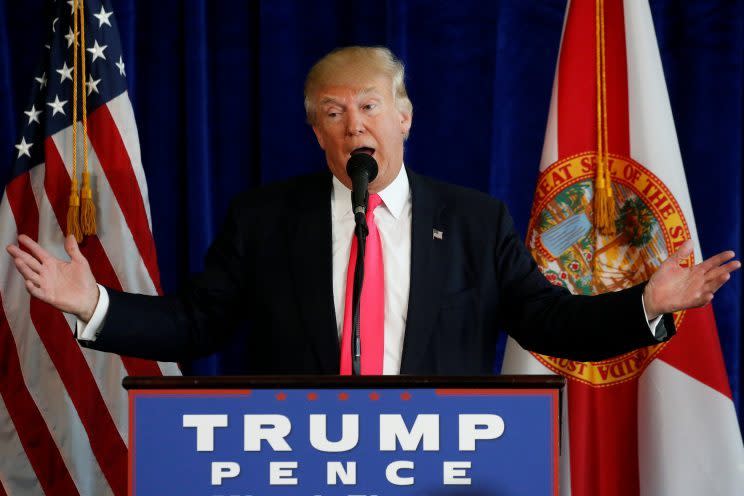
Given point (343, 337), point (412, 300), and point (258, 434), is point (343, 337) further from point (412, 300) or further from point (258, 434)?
point (258, 434)

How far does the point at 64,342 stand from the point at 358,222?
64.2 inches

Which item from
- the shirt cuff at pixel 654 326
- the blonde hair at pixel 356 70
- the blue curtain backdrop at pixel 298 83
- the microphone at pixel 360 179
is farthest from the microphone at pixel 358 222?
the blue curtain backdrop at pixel 298 83

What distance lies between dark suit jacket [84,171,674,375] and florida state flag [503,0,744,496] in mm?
562

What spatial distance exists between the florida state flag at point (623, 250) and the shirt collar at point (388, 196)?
683 millimetres

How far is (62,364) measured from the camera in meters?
3.08

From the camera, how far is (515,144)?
135 inches

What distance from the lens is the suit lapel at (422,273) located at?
221 cm

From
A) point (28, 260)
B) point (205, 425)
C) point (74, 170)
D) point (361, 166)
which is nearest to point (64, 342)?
point (74, 170)

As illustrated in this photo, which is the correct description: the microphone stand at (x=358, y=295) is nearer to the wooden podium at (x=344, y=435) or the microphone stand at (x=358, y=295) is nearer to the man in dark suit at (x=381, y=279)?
the wooden podium at (x=344, y=435)

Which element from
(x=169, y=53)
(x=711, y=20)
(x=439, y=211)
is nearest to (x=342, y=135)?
(x=439, y=211)

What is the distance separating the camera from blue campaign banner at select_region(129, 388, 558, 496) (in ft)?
5.08

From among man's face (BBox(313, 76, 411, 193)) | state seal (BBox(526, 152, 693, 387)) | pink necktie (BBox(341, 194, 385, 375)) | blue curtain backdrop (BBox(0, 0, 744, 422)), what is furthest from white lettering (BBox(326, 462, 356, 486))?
blue curtain backdrop (BBox(0, 0, 744, 422))

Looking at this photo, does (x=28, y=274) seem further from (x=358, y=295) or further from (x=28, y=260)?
(x=358, y=295)

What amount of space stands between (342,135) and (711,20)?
161 cm
